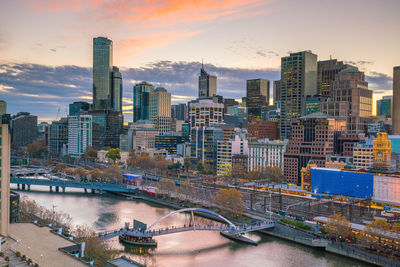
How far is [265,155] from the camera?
5025 inches

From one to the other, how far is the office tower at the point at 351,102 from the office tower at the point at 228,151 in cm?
5298

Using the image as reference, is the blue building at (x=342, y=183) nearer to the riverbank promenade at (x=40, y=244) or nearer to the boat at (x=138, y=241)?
the boat at (x=138, y=241)

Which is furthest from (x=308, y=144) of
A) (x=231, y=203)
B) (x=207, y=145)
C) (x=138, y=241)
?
(x=138, y=241)

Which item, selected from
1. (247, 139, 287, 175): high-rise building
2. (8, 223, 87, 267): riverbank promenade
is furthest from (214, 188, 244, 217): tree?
(247, 139, 287, 175): high-rise building

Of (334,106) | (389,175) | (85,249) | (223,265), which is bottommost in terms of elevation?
(223,265)

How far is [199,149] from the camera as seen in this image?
505 feet

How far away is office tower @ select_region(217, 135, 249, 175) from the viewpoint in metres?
137

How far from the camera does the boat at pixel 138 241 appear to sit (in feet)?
188

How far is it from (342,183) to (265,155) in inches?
1547

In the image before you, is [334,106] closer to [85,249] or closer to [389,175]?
[389,175]

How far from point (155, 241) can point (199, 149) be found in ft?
314

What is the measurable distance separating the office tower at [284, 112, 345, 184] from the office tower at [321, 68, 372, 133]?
4994cm

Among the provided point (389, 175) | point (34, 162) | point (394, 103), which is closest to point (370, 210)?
point (389, 175)

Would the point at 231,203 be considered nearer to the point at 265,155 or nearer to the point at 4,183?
the point at 4,183
